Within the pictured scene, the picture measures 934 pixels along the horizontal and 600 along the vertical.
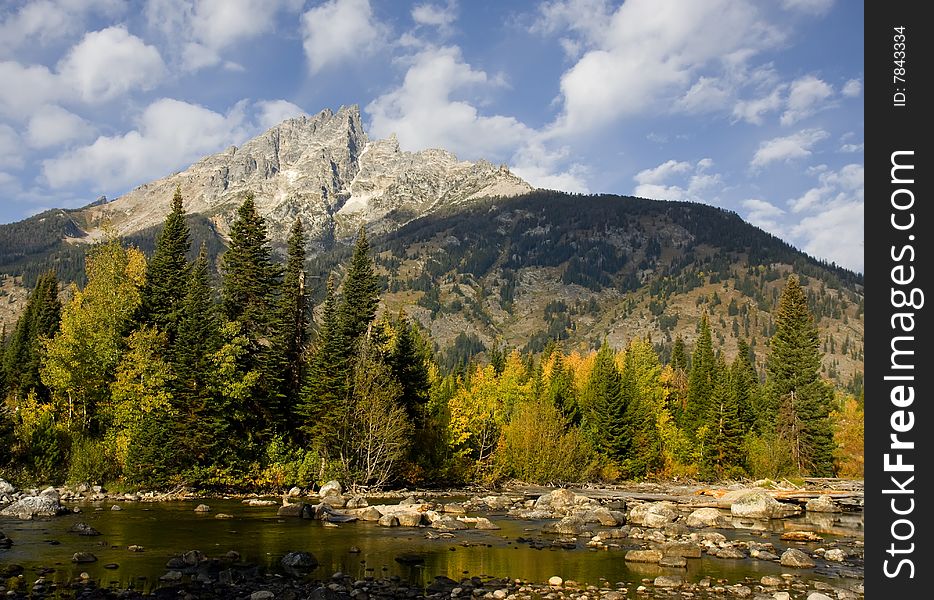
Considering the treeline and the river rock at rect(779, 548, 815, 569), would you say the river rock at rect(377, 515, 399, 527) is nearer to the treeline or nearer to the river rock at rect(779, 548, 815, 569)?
the treeline

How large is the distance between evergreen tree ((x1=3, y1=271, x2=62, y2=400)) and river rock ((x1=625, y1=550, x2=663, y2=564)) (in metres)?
68.7

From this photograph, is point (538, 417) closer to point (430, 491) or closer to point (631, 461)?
point (430, 491)

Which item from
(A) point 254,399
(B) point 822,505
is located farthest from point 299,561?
(B) point 822,505

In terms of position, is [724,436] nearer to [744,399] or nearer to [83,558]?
[744,399]

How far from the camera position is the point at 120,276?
51062 millimetres

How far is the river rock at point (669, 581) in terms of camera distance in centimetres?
1889

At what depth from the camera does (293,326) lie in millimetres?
54188

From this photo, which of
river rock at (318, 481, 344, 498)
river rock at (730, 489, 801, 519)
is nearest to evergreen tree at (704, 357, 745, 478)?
river rock at (730, 489, 801, 519)

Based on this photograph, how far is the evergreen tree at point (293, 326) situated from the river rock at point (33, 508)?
22.5 m

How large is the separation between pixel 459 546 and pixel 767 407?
73.1m

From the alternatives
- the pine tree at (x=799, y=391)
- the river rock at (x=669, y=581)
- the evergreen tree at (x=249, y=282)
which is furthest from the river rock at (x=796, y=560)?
the pine tree at (x=799, y=391)

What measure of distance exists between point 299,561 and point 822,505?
39793 millimetres

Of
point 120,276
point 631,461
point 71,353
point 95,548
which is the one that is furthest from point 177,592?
point 631,461

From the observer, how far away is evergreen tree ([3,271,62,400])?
71.4 m
